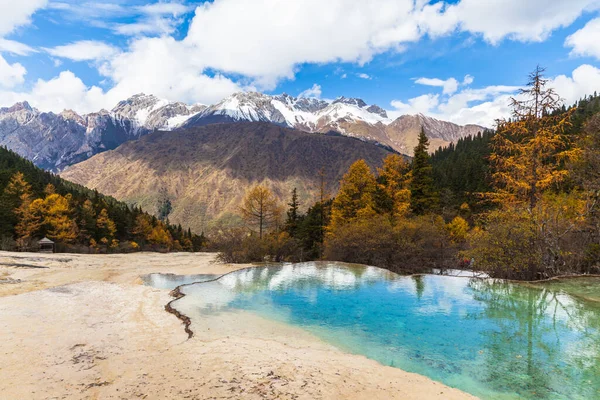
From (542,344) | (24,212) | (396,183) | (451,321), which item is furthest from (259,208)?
(542,344)

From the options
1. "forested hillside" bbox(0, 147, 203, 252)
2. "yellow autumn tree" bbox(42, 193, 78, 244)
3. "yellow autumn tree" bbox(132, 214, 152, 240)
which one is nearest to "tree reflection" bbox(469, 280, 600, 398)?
"forested hillside" bbox(0, 147, 203, 252)

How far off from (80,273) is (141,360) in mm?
16344

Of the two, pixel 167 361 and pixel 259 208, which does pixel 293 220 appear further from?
pixel 167 361

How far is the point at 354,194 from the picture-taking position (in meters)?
34.8

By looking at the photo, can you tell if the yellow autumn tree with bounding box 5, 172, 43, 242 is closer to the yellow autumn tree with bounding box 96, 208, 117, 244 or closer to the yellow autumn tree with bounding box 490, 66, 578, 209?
the yellow autumn tree with bounding box 96, 208, 117, 244

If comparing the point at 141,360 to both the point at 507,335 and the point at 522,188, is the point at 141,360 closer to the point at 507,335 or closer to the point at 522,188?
the point at 507,335

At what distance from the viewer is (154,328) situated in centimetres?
1058

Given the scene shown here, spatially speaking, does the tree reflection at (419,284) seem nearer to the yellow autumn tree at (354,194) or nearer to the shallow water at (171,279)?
the shallow water at (171,279)

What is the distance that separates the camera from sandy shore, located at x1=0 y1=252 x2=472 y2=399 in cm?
667

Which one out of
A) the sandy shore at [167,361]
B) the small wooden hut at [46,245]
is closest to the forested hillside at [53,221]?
the small wooden hut at [46,245]

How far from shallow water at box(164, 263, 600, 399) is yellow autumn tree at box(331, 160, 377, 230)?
1419 cm

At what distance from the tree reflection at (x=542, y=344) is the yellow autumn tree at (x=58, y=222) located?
57128 millimetres

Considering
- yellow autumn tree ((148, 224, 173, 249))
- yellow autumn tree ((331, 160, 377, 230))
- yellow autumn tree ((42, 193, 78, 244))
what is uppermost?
yellow autumn tree ((331, 160, 377, 230))

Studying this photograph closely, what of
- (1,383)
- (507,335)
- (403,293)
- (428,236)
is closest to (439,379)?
(507,335)
